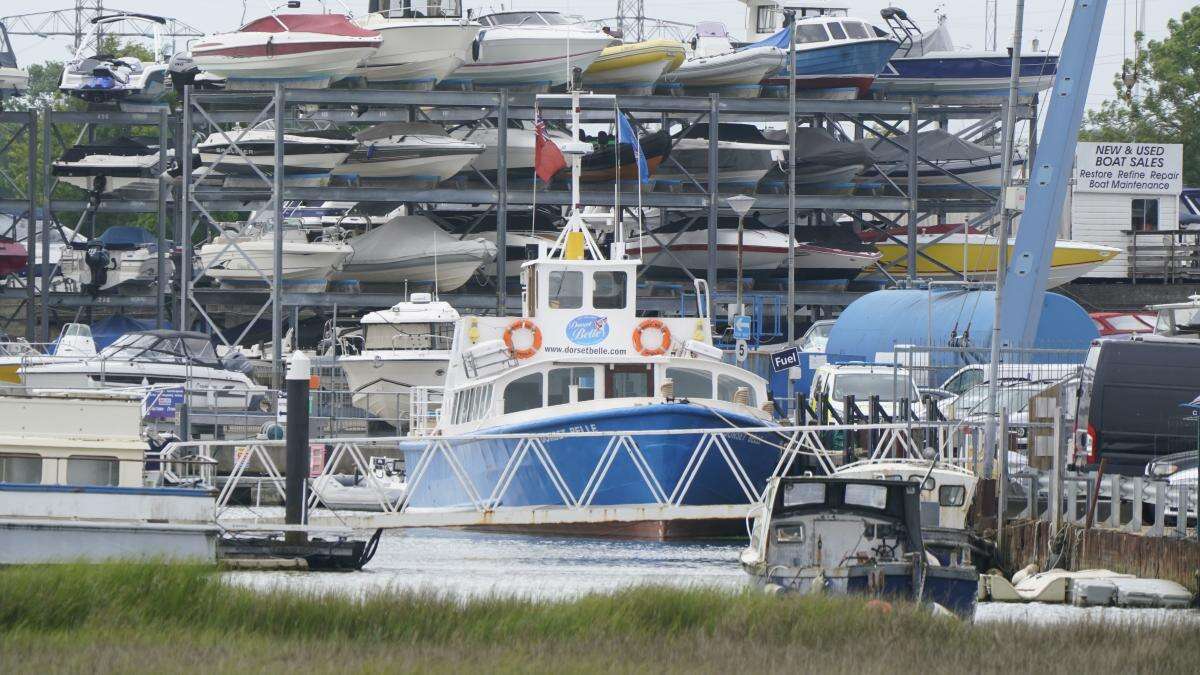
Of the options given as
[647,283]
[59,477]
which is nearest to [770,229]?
[647,283]

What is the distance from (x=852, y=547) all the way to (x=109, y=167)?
47.3 meters

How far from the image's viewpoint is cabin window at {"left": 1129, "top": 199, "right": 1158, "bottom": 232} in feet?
198

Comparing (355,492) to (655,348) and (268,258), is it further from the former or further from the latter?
(268,258)

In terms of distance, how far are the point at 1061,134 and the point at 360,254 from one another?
1056 inches

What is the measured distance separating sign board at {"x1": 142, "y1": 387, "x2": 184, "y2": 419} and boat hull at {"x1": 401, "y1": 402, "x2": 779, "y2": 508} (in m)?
12.7

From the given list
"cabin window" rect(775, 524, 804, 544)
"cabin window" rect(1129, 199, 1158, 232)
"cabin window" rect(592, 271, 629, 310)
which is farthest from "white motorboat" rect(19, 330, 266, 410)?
"cabin window" rect(1129, 199, 1158, 232)

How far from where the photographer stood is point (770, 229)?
196 ft

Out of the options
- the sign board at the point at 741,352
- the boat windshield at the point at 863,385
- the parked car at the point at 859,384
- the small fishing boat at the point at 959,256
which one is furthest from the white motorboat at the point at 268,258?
the boat windshield at the point at 863,385

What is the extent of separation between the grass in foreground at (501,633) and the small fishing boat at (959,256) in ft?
131

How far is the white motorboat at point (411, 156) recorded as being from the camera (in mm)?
53562

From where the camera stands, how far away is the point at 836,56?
5847cm

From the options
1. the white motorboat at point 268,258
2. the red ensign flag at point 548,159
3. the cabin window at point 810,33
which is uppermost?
the cabin window at point 810,33

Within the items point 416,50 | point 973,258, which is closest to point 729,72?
point 973,258

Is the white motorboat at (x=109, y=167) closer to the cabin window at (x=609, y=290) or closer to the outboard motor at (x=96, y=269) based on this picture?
the outboard motor at (x=96, y=269)
